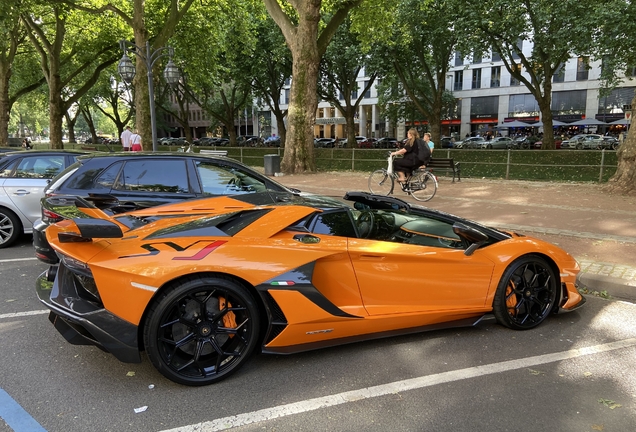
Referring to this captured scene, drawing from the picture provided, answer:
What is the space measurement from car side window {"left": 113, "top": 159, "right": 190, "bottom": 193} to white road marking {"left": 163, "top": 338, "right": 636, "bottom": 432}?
3.80 metres

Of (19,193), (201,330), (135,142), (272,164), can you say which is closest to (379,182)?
(272,164)

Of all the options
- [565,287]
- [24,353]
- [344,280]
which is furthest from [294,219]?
[565,287]

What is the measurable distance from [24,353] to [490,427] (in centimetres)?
346

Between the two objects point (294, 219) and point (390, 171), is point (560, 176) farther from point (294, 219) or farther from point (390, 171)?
point (294, 219)

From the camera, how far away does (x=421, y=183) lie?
37.3 ft

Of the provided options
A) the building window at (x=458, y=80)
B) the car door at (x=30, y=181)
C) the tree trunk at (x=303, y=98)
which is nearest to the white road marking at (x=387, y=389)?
the car door at (x=30, y=181)

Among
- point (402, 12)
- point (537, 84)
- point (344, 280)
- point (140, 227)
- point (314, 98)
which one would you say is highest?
point (402, 12)

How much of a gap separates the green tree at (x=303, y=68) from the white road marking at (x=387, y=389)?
14826 mm

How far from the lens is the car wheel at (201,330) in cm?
293

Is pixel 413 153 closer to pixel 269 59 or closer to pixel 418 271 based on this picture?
pixel 418 271

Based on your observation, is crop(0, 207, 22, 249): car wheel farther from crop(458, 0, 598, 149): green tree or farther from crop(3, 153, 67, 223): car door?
crop(458, 0, 598, 149): green tree

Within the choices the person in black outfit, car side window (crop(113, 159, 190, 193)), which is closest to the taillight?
car side window (crop(113, 159, 190, 193))

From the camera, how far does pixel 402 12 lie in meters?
24.0

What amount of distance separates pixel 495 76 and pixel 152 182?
5848cm
